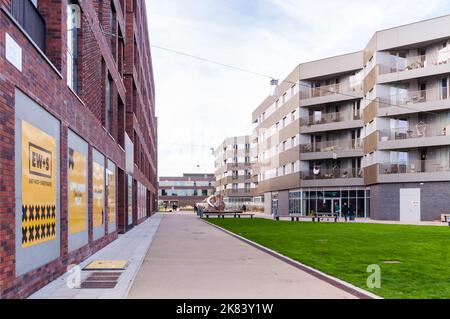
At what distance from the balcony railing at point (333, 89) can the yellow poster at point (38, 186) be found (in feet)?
135

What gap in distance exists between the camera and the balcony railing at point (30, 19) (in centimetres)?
891

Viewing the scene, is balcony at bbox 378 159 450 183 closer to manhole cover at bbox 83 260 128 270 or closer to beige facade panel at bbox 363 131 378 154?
beige facade panel at bbox 363 131 378 154

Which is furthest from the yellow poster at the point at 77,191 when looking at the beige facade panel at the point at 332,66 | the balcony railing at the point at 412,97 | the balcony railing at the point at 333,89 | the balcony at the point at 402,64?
the beige facade panel at the point at 332,66

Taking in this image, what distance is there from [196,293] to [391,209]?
3690 cm

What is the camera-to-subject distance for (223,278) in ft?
33.4

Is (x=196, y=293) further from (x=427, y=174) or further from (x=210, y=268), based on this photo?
(x=427, y=174)

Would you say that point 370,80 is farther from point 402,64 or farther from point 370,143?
point 370,143

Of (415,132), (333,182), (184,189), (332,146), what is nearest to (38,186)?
(415,132)

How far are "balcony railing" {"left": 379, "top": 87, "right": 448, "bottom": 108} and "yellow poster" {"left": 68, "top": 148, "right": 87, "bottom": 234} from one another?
112 ft

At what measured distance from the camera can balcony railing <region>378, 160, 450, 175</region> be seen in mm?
40031

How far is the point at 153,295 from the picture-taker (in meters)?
8.26

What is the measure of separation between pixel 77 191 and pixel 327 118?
138 ft
